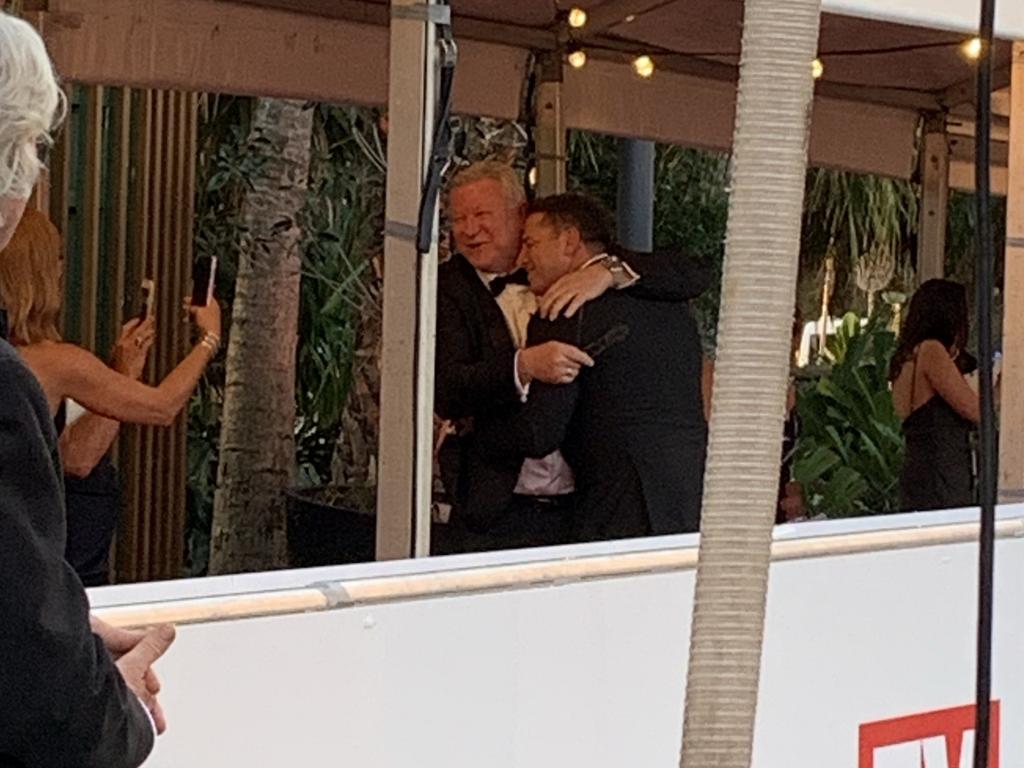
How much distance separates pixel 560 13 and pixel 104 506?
2659mm

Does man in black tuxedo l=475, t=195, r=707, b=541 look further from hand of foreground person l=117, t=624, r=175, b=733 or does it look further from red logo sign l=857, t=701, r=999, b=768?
hand of foreground person l=117, t=624, r=175, b=733

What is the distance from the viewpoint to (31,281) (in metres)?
3.21

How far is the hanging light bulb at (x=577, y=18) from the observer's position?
5594mm

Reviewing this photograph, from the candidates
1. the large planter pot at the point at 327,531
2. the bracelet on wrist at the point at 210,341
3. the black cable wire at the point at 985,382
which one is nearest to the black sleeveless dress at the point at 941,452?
the large planter pot at the point at 327,531

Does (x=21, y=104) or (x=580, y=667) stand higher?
(x=21, y=104)

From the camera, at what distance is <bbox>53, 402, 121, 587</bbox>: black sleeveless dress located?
3.43 metres

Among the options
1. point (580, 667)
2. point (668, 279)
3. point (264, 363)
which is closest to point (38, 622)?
point (580, 667)

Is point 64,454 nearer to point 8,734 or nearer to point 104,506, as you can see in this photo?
point 104,506

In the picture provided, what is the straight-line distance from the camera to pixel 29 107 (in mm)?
1450

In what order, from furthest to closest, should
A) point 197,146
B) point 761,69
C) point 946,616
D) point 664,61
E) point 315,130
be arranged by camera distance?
point 315,130 < point 197,146 < point 664,61 < point 946,616 < point 761,69

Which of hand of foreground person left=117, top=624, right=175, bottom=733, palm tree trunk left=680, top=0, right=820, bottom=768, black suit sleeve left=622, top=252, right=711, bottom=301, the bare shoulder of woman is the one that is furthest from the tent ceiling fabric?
palm tree trunk left=680, top=0, right=820, bottom=768

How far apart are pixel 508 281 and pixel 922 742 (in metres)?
1.28

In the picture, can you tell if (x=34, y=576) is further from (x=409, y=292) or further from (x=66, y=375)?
(x=66, y=375)

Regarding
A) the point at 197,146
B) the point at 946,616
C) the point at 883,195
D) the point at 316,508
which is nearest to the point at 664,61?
the point at 316,508
